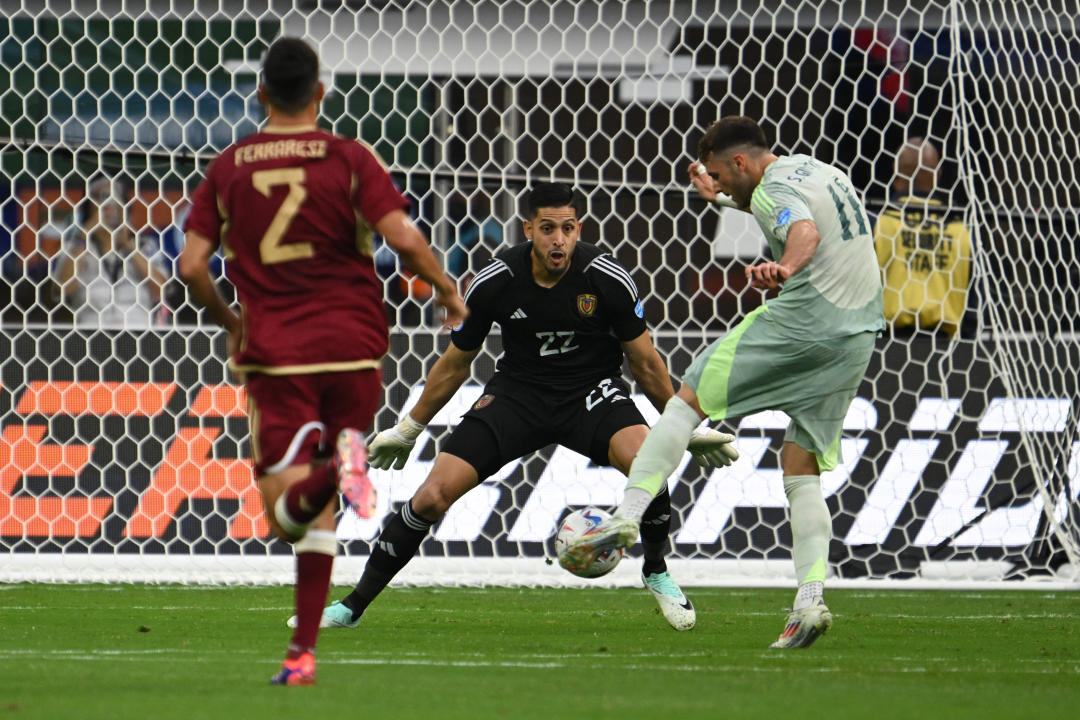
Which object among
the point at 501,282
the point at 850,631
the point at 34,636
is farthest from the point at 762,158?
the point at 34,636

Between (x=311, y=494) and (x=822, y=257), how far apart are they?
7.38 feet

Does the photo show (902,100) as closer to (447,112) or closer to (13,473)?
(447,112)

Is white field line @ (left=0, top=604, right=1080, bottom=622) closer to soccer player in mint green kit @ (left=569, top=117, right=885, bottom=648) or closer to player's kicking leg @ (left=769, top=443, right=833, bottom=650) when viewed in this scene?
player's kicking leg @ (left=769, top=443, right=833, bottom=650)

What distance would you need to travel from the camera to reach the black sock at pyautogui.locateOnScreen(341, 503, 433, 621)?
6.73 metres

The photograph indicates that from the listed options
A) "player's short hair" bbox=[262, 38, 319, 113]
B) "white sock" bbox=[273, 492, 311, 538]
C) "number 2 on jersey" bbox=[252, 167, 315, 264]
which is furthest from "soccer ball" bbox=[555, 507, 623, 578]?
"player's short hair" bbox=[262, 38, 319, 113]

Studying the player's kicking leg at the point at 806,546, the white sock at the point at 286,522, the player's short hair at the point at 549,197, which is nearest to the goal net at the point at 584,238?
the player's short hair at the point at 549,197

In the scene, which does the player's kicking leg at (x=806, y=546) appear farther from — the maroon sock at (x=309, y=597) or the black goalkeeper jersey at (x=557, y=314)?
the maroon sock at (x=309, y=597)

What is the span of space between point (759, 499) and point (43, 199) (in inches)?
175

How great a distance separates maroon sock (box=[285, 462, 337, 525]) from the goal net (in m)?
4.87

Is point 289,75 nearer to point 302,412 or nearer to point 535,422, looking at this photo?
point 302,412

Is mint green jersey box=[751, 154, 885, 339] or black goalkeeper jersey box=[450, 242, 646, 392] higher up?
mint green jersey box=[751, 154, 885, 339]

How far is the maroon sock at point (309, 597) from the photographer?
180 inches

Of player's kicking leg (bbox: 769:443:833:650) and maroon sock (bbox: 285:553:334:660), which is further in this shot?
player's kicking leg (bbox: 769:443:833:650)

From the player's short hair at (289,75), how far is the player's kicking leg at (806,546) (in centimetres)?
238
